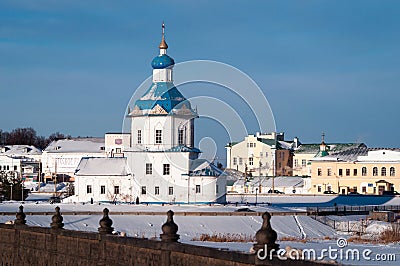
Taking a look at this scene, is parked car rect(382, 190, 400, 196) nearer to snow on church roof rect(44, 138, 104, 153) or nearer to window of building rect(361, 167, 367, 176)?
window of building rect(361, 167, 367, 176)

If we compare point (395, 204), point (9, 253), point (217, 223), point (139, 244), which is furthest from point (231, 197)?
point (139, 244)

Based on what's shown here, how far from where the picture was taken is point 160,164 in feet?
230

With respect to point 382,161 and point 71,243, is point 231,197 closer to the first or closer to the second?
point 382,161

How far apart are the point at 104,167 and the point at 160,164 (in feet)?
16.8

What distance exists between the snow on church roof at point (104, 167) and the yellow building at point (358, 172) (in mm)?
29936

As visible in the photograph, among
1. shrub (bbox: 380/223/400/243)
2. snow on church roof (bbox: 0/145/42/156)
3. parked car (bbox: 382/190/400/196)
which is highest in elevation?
snow on church roof (bbox: 0/145/42/156)

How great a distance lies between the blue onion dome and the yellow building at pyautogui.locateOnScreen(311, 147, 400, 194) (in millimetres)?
30301

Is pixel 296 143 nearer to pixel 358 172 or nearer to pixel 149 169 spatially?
pixel 358 172

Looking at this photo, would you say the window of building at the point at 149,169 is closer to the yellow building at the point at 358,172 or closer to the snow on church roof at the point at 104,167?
the snow on church roof at the point at 104,167

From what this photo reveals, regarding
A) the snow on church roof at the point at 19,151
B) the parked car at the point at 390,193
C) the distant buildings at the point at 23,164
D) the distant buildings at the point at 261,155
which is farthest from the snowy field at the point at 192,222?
the snow on church roof at the point at 19,151

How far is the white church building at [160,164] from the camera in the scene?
6869cm

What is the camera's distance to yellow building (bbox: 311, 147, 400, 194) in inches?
3713

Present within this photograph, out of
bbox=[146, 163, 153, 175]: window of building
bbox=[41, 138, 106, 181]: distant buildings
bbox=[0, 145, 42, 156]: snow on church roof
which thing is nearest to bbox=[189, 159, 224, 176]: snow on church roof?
bbox=[146, 163, 153, 175]: window of building

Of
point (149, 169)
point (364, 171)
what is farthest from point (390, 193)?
point (149, 169)
